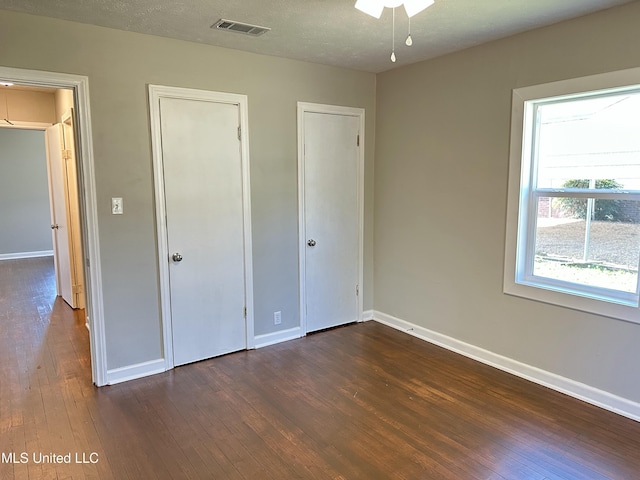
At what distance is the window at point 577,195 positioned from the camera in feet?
8.68

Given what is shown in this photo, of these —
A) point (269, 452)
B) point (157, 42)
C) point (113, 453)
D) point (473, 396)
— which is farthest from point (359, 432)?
point (157, 42)

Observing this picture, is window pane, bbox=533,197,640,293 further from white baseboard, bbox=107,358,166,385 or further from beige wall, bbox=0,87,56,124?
beige wall, bbox=0,87,56,124

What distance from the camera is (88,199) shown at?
9.59ft

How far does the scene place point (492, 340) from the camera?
3.41 meters

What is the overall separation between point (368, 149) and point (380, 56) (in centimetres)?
95

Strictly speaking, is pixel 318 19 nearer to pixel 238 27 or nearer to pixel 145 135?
pixel 238 27

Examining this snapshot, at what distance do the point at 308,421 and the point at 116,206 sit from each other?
1979 millimetres

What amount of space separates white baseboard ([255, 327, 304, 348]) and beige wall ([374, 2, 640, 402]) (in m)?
0.98

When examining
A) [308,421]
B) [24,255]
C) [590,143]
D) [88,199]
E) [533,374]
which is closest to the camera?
[308,421]

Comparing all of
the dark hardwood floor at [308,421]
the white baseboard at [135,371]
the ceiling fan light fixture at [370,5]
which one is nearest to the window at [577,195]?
the dark hardwood floor at [308,421]

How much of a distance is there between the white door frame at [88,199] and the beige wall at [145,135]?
0.14 ft

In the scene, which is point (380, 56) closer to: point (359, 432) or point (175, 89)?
point (175, 89)

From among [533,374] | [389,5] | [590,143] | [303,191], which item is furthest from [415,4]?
[533,374]

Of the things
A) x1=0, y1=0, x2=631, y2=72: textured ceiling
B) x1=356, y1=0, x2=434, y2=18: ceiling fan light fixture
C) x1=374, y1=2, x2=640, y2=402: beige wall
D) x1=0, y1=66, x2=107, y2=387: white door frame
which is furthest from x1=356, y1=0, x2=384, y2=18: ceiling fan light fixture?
x1=0, y1=66, x2=107, y2=387: white door frame
